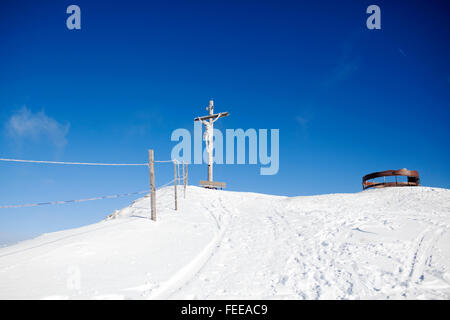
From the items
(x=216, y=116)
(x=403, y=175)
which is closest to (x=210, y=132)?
(x=216, y=116)

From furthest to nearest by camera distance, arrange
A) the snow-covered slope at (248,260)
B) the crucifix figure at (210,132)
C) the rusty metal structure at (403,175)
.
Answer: the crucifix figure at (210,132), the rusty metal structure at (403,175), the snow-covered slope at (248,260)

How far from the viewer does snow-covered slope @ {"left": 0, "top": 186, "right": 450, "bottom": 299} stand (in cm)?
422

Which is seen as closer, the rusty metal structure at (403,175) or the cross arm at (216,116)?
the rusty metal structure at (403,175)

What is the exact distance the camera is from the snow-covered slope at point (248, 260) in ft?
13.8

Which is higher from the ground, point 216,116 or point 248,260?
point 216,116

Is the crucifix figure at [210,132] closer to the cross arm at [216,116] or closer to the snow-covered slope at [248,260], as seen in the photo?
the cross arm at [216,116]

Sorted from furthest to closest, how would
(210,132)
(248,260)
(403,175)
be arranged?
(210,132) → (403,175) → (248,260)

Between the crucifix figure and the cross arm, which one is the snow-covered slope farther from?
the cross arm

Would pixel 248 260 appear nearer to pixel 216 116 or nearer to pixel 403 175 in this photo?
pixel 216 116

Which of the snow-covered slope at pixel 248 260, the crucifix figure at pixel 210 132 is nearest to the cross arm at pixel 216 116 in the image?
the crucifix figure at pixel 210 132

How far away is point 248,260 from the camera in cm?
583

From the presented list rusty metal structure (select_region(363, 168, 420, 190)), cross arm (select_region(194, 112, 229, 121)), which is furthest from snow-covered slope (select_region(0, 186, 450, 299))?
cross arm (select_region(194, 112, 229, 121))

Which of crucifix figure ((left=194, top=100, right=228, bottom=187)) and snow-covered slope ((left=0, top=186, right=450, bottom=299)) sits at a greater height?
crucifix figure ((left=194, top=100, right=228, bottom=187))
